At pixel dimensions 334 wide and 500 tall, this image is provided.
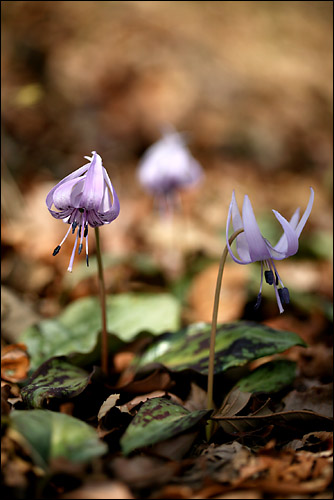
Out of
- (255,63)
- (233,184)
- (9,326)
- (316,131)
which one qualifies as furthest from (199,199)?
(255,63)

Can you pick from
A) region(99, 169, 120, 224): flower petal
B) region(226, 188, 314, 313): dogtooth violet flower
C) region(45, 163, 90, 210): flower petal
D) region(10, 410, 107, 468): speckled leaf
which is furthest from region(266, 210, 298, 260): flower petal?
region(10, 410, 107, 468): speckled leaf

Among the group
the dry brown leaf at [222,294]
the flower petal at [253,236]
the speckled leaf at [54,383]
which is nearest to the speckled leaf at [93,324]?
the speckled leaf at [54,383]

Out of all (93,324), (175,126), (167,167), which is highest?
(175,126)

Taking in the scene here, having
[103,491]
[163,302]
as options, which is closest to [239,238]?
[103,491]

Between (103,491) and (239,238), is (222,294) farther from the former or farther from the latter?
(103,491)

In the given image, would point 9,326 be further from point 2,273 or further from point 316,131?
point 316,131

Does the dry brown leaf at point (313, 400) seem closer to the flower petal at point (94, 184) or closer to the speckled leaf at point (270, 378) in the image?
the speckled leaf at point (270, 378)
